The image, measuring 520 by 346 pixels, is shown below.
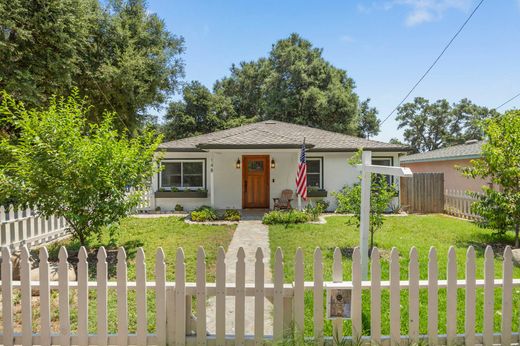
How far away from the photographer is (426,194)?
13.5 metres

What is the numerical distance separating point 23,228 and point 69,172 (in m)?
2.63

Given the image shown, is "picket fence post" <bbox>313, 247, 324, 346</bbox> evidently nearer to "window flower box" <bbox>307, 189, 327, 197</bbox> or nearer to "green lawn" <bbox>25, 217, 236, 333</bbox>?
"green lawn" <bbox>25, 217, 236, 333</bbox>

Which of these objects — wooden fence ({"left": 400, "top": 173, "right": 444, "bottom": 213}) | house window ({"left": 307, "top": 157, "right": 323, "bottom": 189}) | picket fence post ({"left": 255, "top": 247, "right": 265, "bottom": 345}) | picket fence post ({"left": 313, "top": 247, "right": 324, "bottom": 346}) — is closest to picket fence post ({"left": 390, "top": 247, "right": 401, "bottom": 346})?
picket fence post ({"left": 313, "top": 247, "right": 324, "bottom": 346})

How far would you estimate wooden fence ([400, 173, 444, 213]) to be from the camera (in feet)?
44.1

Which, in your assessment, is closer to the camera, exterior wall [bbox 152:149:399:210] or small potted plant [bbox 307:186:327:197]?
small potted plant [bbox 307:186:327:197]

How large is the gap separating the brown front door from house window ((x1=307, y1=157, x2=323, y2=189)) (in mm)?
1892

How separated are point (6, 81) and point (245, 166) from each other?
30.4 feet

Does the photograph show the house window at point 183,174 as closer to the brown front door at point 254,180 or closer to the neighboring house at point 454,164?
the brown front door at point 254,180

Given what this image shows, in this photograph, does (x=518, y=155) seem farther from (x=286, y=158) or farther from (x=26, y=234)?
(x=26, y=234)

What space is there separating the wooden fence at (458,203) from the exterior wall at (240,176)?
100 inches

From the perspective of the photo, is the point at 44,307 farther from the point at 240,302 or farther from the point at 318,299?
the point at 318,299

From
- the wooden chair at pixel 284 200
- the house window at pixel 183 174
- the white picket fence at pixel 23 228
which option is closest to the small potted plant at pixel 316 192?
the wooden chair at pixel 284 200

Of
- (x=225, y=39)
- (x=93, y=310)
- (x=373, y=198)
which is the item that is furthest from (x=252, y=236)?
(x=225, y=39)

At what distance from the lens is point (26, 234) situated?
7031 millimetres
